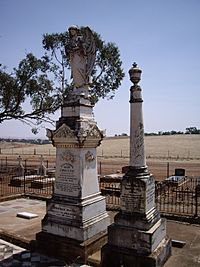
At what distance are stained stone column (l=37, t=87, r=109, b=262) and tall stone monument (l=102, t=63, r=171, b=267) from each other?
0.98 meters

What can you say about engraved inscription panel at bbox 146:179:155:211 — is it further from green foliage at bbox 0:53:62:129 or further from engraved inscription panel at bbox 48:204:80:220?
green foliage at bbox 0:53:62:129

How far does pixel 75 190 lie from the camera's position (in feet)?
25.2

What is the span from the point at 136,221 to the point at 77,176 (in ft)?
6.42

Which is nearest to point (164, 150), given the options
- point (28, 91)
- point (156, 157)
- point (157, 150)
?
point (157, 150)

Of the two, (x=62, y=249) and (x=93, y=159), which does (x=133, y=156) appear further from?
(x=62, y=249)

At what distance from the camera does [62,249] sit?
7391 mm

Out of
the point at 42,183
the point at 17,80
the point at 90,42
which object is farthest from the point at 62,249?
the point at 17,80

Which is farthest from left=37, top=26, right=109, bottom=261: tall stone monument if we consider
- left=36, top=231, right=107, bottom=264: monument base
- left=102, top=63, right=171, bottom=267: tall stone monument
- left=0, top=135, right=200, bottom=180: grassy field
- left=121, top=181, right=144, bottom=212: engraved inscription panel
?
left=0, top=135, right=200, bottom=180: grassy field

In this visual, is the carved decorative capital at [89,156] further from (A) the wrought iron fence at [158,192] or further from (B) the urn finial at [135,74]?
(A) the wrought iron fence at [158,192]

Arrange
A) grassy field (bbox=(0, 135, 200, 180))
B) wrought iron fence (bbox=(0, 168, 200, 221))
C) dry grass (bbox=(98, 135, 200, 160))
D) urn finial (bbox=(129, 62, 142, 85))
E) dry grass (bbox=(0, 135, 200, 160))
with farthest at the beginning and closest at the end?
dry grass (bbox=(0, 135, 200, 160)), dry grass (bbox=(98, 135, 200, 160)), grassy field (bbox=(0, 135, 200, 180)), wrought iron fence (bbox=(0, 168, 200, 221)), urn finial (bbox=(129, 62, 142, 85))

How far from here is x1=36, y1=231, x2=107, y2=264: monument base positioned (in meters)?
7.07

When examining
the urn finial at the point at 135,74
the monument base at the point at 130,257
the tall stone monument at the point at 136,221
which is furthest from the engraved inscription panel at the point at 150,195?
the urn finial at the point at 135,74

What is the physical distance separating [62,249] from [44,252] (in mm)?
527

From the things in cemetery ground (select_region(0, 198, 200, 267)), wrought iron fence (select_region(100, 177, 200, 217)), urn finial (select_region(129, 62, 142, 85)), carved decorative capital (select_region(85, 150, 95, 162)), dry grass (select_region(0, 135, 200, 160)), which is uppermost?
urn finial (select_region(129, 62, 142, 85))
